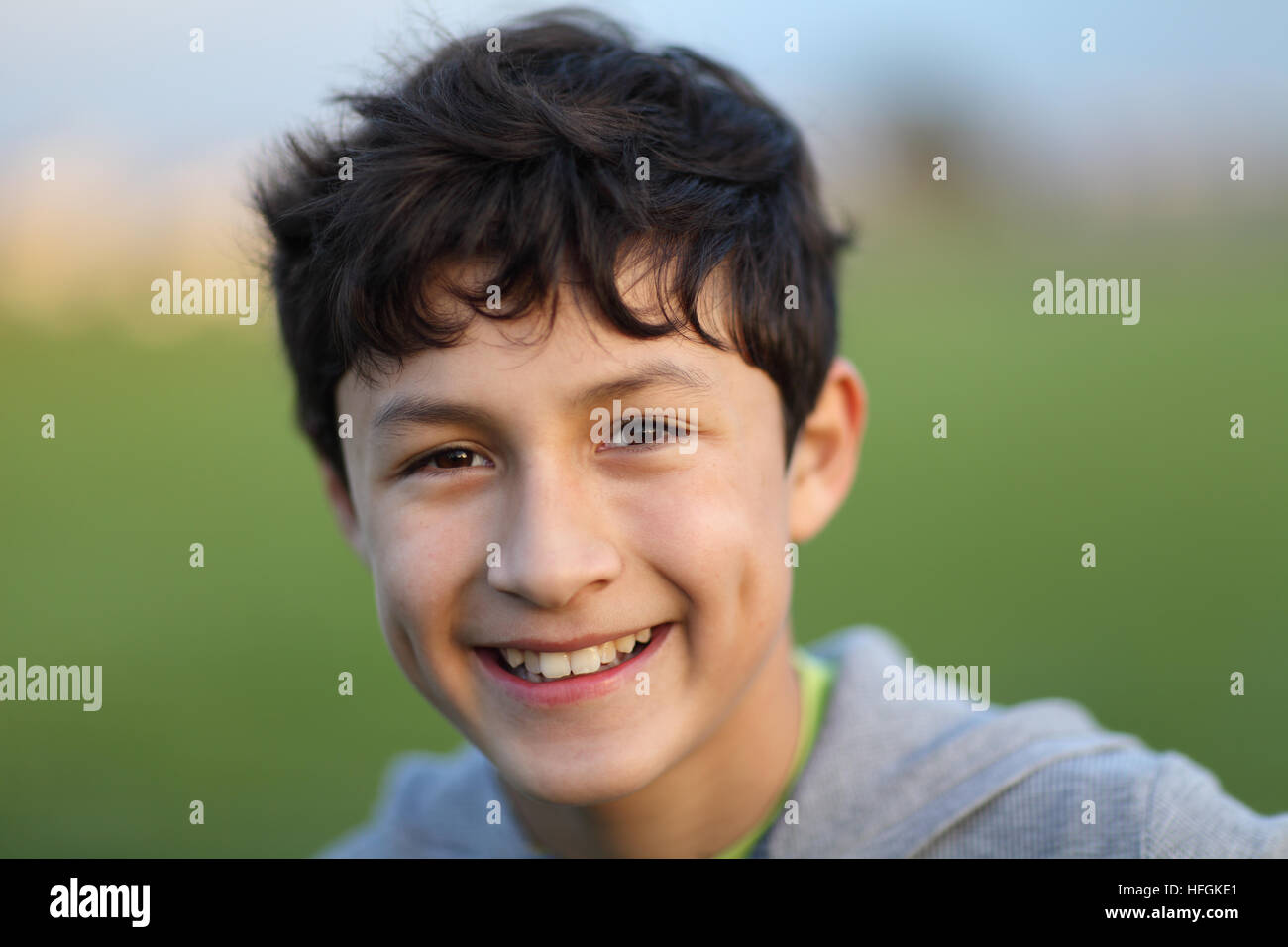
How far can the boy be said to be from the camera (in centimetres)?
152

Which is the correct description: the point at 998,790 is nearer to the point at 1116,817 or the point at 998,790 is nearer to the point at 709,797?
the point at 1116,817

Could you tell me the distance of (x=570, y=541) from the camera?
1.49 m

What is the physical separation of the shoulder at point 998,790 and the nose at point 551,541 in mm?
647

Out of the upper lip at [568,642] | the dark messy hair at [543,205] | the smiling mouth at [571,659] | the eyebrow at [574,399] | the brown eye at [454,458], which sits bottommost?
the smiling mouth at [571,659]

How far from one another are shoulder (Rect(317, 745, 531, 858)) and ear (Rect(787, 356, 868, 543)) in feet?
2.59

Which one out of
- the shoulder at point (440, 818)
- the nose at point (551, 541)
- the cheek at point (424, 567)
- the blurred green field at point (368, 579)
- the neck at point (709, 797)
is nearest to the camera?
the nose at point (551, 541)

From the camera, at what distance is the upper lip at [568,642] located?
1.58m

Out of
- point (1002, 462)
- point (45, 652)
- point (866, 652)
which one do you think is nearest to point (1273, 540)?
point (1002, 462)

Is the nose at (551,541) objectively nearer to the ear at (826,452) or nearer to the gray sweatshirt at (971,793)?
the ear at (826,452)

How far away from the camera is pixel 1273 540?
599cm

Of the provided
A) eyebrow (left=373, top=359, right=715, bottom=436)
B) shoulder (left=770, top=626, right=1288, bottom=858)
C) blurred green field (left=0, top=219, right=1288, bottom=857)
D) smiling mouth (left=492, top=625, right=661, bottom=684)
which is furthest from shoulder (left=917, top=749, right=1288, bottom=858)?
blurred green field (left=0, top=219, right=1288, bottom=857)

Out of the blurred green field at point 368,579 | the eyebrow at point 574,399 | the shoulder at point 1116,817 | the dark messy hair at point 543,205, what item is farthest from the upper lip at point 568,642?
the blurred green field at point 368,579

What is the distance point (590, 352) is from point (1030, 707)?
0.99 metres
